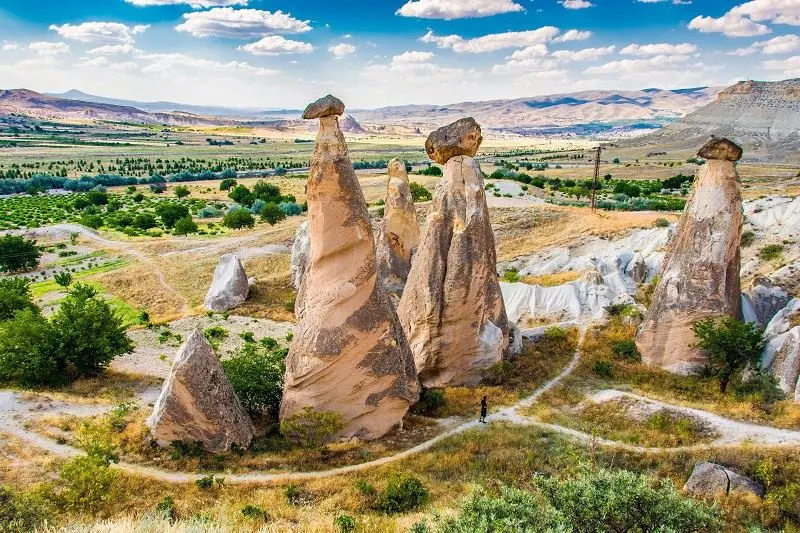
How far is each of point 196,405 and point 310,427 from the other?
308 centimetres

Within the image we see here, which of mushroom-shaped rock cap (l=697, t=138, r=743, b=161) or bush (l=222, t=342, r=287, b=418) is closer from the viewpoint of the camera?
bush (l=222, t=342, r=287, b=418)

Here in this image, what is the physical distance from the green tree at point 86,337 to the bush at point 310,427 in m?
9.64

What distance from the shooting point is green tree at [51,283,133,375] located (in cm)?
2130

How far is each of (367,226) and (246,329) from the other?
1580 cm

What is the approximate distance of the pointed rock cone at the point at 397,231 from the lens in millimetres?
32469

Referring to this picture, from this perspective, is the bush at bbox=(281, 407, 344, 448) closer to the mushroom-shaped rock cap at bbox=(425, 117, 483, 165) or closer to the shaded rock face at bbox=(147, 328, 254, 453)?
the shaded rock face at bbox=(147, 328, 254, 453)

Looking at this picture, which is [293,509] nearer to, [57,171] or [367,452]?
[367,452]

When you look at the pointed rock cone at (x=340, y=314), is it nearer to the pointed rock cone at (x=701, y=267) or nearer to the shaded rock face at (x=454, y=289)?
the shaded rock face at (x=454, y=289)

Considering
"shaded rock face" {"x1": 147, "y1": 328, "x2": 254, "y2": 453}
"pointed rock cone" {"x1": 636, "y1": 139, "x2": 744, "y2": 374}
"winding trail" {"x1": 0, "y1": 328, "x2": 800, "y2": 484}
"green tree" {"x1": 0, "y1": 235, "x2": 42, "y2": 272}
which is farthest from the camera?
"green tree" {"x1": 0, "y1": 235, "x2": 42, "y2": 272}

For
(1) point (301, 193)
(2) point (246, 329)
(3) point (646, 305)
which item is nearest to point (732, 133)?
(1) point (301, 193)

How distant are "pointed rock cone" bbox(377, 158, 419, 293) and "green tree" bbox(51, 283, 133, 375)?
14324 mm

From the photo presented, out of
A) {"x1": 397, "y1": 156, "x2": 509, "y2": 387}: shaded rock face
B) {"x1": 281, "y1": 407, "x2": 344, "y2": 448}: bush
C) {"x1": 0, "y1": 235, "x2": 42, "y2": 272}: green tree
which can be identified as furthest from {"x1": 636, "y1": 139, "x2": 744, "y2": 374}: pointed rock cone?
{"x1": 0, "y1": 235, "x2": 42, "y2": 272}: green tree

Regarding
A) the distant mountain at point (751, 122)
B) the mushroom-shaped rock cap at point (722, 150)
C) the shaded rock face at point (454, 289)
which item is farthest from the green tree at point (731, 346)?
the distant mountain at point (751, 122)

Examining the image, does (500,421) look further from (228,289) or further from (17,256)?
(17,256)
